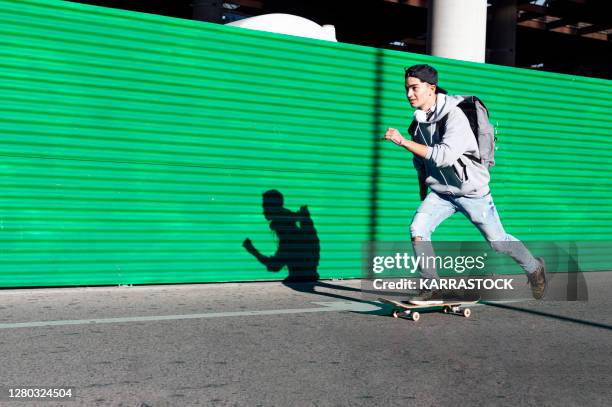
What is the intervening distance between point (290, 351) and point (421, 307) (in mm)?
1769

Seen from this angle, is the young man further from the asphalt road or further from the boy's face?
the asphalt road

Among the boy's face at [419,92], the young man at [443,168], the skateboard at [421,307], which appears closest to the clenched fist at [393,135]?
the young man at [443,168]

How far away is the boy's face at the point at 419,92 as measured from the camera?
19.8ft

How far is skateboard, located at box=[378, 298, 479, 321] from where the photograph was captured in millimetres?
6254

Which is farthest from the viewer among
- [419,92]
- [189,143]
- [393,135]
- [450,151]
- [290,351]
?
[189,143]

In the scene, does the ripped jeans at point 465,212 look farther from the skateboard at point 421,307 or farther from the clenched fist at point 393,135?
the clenched fist at point 393,135

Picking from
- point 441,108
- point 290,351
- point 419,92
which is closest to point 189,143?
point 419,92

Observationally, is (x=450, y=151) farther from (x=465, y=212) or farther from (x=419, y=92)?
(x=465, y=212)

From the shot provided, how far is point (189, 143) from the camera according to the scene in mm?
8211

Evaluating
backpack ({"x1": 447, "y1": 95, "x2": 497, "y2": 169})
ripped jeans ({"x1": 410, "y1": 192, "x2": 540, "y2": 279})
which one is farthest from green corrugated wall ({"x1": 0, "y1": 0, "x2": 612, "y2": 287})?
backpack ({"x1": 447, "y1": 95, "x2": 497, "y2": 169})

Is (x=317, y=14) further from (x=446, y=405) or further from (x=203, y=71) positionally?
(x=446, y=405)

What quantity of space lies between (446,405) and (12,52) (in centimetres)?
559

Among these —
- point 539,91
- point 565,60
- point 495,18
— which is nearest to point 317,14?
point 495,18

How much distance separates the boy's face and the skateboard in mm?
1634
